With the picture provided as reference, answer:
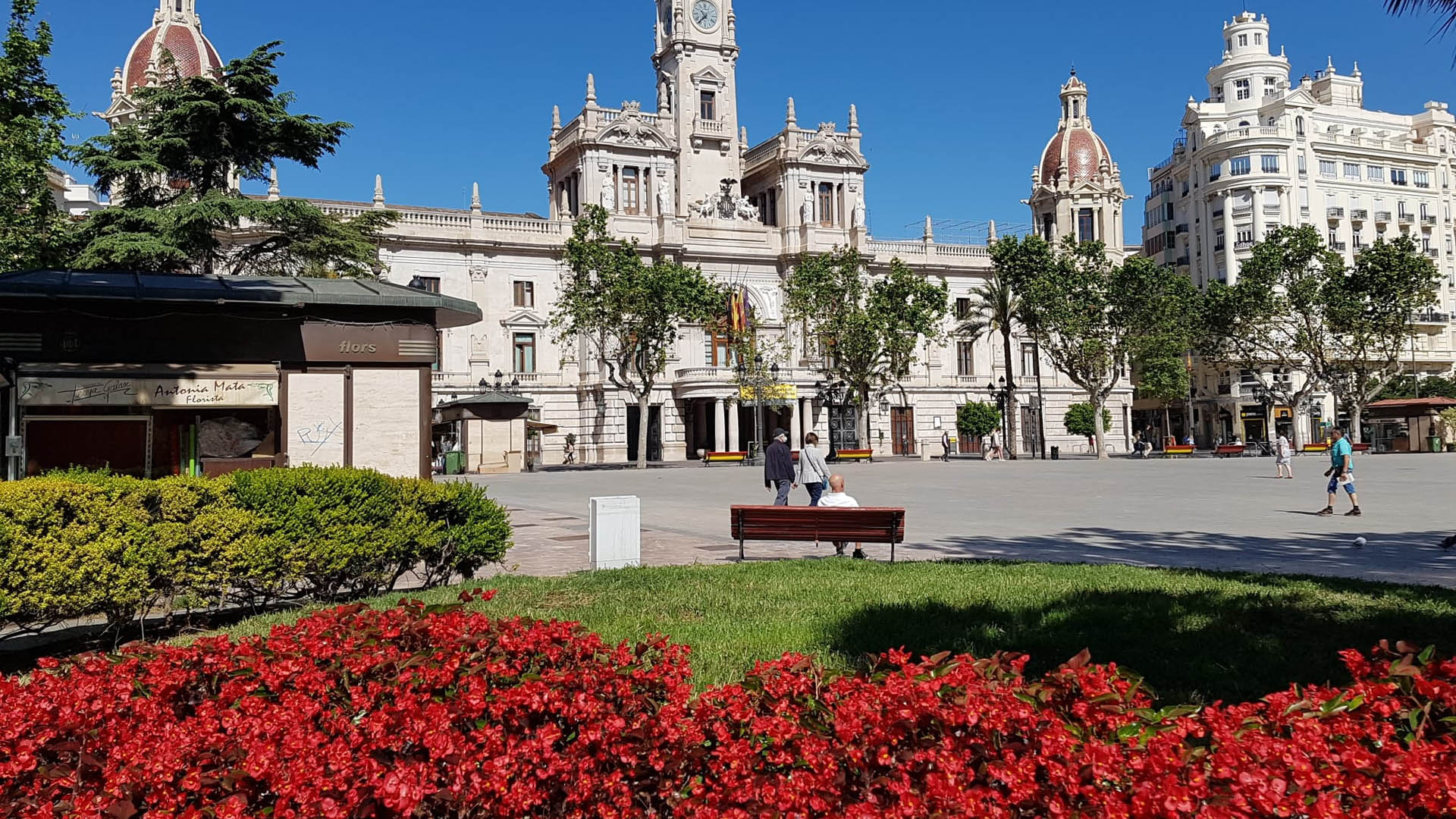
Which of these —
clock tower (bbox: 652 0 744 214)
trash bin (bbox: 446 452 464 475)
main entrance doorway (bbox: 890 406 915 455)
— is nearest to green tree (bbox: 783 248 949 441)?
main entrance doorway (bbox: 890 406 915 455)

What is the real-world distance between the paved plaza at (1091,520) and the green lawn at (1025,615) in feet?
6.48

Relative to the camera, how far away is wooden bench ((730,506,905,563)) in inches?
437

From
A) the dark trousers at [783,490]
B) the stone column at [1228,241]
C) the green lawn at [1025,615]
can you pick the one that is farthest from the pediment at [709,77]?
the green lawn at [1025,615]

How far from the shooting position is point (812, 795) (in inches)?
122

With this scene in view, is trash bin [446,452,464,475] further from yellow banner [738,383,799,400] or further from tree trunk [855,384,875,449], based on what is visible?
tree trunk [855,384,875,449]

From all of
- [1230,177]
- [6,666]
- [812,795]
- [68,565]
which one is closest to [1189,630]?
[812,795]

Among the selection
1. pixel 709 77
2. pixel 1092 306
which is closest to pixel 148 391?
pixel 1092 306

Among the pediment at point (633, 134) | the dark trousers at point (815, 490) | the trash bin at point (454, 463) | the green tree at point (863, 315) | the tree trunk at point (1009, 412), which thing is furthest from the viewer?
the pediment at point (633, 134)

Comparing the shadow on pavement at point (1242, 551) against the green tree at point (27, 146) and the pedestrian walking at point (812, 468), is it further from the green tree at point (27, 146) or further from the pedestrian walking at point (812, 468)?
the green tree at point (27, 146)

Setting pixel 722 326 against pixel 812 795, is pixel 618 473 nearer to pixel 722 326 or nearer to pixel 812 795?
pixel 722 326

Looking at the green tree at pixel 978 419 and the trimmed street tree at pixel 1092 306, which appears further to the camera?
the green tree at pixel 978 419

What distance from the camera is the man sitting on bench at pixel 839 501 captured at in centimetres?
1209

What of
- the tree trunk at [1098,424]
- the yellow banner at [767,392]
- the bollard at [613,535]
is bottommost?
the bollard at [613,535]

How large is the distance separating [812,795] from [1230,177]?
79233 mm
